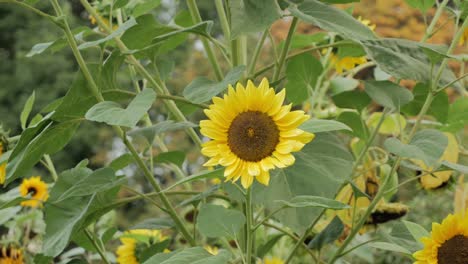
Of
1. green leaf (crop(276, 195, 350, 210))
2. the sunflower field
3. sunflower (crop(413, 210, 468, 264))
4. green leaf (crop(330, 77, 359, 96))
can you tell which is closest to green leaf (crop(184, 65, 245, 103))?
the sunflower field

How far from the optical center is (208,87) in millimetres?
666

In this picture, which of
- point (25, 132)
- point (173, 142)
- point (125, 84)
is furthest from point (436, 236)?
point (125, 84)

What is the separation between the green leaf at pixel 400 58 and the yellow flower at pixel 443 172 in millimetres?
→ 231

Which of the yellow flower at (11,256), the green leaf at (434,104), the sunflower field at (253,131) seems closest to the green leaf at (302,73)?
the sunflower field at (253,131)

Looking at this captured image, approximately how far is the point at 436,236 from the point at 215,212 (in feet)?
0.67

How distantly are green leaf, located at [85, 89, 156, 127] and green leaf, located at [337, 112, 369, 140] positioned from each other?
0.27 metres

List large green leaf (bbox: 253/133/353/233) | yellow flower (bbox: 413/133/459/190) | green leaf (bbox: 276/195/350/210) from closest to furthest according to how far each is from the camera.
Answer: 1. green leaf (bbox: 276/195/350/210)
2. large green leaf (bbox: 253/133/353/233)
3. yellow flower (bbox: 413/133/459/190)

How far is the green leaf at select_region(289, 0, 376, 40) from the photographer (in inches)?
25.6

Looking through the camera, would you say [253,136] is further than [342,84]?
No

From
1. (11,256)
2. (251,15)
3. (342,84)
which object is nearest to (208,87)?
(251,15)

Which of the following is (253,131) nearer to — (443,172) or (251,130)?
(251,130)

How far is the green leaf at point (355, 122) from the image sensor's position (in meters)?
0.82

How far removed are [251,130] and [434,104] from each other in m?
0.29

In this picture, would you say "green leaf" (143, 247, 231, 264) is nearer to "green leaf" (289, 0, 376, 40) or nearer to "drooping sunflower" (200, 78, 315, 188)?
"drooping sunflower" (200, 78, 315, 188)
